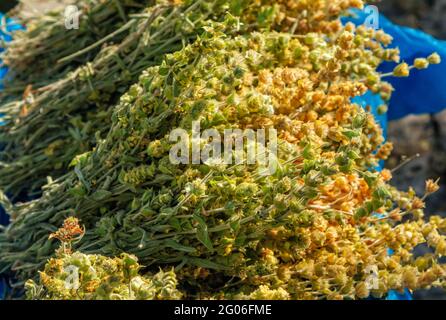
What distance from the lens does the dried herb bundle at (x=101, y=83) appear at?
1309 millimetres

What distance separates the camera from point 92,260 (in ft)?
2.99

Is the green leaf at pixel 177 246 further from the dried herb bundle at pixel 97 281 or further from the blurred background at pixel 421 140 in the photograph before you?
the blurred background at pixel 421 140

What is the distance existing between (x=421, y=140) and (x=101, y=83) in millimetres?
1643

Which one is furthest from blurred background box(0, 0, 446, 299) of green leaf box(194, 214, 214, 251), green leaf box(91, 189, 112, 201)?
green leaf box(194, 214, 214, 251)

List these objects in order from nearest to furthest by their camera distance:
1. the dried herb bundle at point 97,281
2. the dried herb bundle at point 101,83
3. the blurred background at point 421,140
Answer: the dried herb bundle at point 97,281 → the dried herb bundle at point 101,83 → the blurred background at point 421,140

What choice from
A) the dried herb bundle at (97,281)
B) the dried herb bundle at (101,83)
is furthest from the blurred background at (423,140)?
the dried herb bundle at (97,281)

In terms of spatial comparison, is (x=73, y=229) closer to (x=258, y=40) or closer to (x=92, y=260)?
(x=92, y=260)

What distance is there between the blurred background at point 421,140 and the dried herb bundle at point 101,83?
97 cm

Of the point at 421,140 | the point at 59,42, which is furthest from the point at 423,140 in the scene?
the point at 59,42

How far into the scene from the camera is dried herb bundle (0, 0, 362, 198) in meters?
1.31

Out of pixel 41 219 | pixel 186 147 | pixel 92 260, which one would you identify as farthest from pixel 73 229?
Answer: pixel 41 219

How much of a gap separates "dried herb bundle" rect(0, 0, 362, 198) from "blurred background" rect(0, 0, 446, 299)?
3.18 feet
